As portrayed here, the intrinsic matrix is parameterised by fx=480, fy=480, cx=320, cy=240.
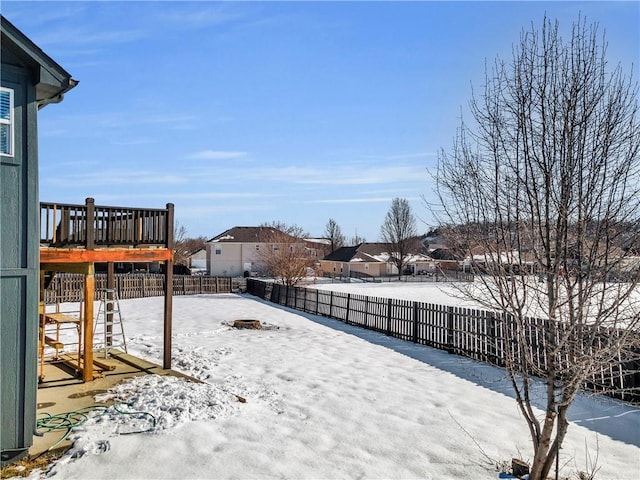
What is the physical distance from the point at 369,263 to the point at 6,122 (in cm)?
5579

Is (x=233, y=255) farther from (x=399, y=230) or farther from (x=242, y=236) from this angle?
(x=399, y=230)

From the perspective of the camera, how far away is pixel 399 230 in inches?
2458

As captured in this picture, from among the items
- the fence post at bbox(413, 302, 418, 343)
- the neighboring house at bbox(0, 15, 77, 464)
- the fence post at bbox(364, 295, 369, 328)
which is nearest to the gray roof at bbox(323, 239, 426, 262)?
the fence post at bbox(364, 295, 369, 328)

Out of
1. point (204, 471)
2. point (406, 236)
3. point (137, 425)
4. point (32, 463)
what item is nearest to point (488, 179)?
point (204, 471)

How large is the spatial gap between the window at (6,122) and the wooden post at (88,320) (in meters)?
3.35

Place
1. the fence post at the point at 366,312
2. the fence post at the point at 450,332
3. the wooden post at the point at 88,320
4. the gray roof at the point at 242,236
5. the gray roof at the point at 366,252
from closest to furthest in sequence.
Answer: the wooden post at the point at 88,320 → the fence post at the point at 450,332 → the fence post at the point at 366,312 → the gray roof at the point at 242,236 → the gray roof at the point at 366,252

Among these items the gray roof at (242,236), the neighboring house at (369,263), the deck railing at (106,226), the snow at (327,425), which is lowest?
the snow at (327,425)

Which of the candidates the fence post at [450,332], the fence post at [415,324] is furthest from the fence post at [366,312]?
the fence post at [450,332]

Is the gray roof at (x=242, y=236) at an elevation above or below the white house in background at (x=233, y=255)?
above

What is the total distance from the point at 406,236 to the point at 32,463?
193 ft

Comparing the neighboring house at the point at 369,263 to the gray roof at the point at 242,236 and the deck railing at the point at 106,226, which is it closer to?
the gray roof at the point at 242,236

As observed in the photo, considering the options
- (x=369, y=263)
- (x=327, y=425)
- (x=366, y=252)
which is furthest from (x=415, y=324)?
(x=366, y=252)

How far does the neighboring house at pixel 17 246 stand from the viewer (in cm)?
518

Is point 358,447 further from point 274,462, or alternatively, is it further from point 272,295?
point 272,295
